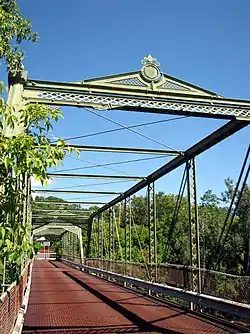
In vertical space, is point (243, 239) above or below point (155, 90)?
below

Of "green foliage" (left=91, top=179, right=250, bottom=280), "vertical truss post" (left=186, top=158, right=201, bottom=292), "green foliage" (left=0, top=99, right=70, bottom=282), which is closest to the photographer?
"green foliage" (left=0, top=99, right=70, bottom=282)

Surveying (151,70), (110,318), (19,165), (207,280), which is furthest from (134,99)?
(19,165)

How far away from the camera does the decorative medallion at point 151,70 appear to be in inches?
424

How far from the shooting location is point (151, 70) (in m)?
10.8

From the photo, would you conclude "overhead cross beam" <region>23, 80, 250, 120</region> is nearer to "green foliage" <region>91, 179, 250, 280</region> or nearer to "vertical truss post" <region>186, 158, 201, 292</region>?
"vertical truss post" <region>186, 158, 201, 292</region>

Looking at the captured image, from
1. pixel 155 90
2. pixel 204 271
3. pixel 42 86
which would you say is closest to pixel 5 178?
pixel 42 86

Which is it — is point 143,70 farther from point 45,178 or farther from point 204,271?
point 45,178

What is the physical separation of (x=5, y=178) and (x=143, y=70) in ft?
24.2

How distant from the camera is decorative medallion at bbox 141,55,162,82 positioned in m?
10.8

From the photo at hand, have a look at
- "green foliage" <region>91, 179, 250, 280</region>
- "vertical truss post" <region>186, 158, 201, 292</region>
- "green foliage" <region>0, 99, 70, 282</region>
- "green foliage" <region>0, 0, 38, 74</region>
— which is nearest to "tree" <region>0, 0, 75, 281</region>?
"green foliage" <region>0, 99, 70, 282</region>

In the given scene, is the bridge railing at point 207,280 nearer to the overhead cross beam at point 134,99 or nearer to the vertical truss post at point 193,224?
the vertical truss post at point 193,224

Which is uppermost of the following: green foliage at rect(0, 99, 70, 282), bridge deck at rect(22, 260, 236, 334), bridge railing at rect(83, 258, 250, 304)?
green foliage at rect(0, 99, 70, 282)

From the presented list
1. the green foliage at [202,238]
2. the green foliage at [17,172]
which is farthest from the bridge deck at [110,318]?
the green foliage at [202,238]

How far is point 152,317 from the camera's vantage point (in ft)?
34.7
